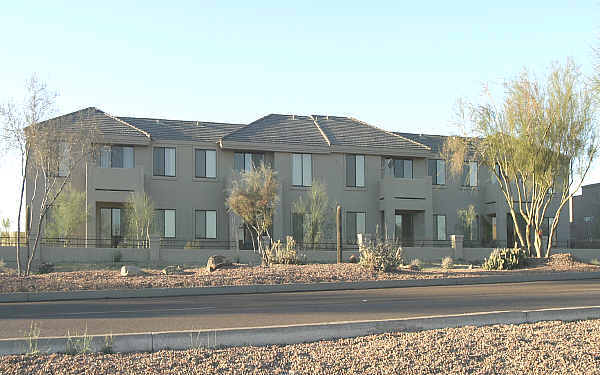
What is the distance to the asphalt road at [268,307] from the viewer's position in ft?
37.1

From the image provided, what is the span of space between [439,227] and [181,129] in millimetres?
16264

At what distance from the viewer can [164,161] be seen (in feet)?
113

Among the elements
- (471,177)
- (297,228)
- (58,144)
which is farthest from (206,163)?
(471,177)

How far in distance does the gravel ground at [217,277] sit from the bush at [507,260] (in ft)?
1.87

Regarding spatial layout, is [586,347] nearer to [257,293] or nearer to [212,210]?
[257,293]

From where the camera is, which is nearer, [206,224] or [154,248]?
[154,248]

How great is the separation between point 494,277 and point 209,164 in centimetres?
1770

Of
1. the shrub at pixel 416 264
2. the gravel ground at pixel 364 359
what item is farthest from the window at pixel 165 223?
the gravel ground at pixel 364 359

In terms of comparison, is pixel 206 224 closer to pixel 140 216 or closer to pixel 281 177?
pixel 140 216

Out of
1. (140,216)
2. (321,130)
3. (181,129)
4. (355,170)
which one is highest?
(321,130)

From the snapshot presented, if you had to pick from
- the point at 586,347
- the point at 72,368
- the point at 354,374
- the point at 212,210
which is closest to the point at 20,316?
the point at 72,368

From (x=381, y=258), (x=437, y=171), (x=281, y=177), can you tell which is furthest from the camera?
(x=437, y=171)

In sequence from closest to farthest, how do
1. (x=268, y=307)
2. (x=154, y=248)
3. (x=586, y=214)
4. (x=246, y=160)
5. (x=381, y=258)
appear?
1. (x=268, y=307)
2. (x=381, y=258)
3. (x=154, y=248)
4. (x=246, y=160)
5. (x=586, y=214)

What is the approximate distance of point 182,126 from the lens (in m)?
36.2
